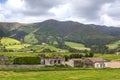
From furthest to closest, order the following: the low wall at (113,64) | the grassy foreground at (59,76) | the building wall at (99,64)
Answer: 1. the building wall at (99,64)
2. the low wall at (113,64)
3. the grassy foreground at (59,76)

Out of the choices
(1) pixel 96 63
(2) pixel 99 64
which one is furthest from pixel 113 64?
(1) pixel 96 63

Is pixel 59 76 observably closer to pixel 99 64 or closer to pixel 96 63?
pixel 96 63

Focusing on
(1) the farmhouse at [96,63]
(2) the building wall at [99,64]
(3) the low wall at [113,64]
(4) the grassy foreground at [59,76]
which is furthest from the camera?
(1) the farmhouse at [96,63]

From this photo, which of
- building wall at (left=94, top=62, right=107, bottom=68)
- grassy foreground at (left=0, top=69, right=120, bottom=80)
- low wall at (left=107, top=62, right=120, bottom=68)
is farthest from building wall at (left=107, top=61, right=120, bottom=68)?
grassy foreground at (left=0, top=69, right=120, bottom=80)

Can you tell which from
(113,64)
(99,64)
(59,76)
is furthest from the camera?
(99,64)

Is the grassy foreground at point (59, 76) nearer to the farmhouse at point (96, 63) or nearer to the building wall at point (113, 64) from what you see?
the building wall at point (113, 64)

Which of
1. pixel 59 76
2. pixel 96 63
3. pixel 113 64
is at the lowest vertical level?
pixel 59 76

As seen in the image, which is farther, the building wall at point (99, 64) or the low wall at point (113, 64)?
the building wall at point (99, 64)

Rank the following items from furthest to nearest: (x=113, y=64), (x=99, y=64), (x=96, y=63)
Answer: (x=99, y=64)
(x=96, y=63)
(x=113, y=64)

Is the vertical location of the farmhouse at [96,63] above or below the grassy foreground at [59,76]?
above

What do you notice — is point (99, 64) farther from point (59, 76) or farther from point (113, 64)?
point (59, 76)

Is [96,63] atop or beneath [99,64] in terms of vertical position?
atop

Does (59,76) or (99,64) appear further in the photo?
(99,64)

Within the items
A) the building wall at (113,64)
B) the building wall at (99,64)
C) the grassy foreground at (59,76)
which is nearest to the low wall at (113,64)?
the building wall at (113,64)
